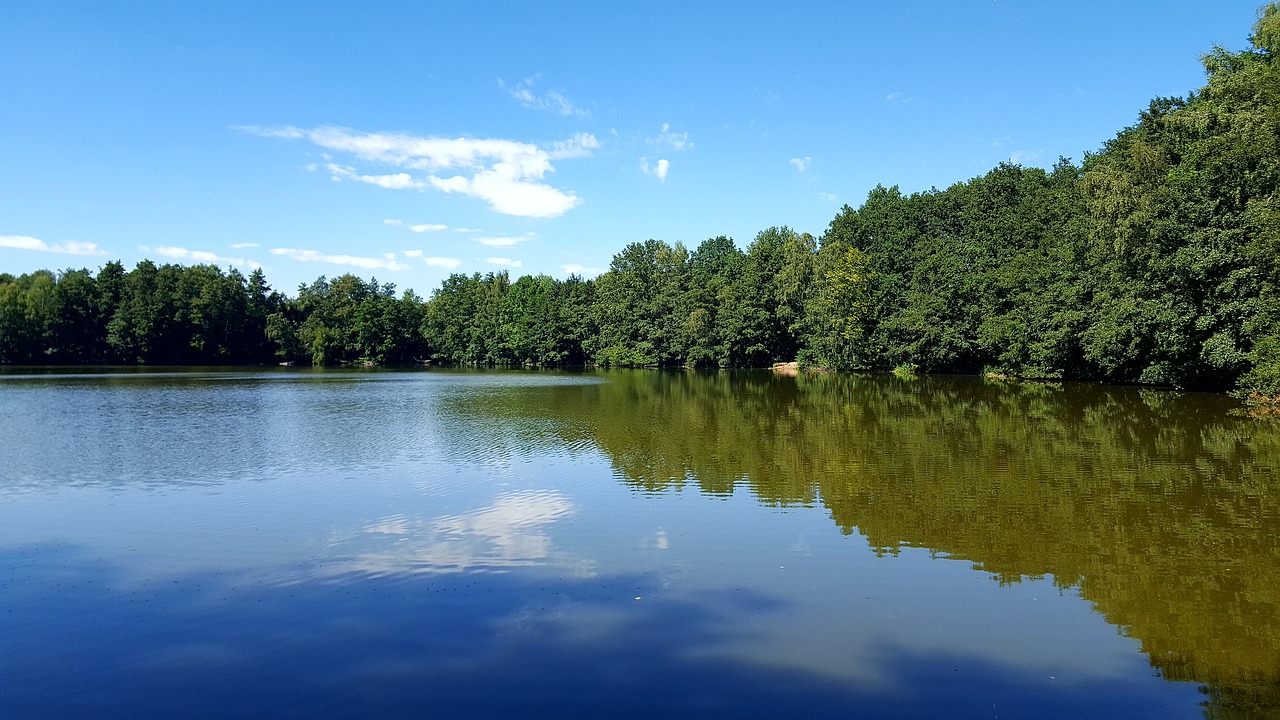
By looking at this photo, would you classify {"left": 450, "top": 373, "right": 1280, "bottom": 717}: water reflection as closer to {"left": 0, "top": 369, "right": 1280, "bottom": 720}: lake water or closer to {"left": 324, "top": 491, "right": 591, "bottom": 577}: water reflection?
{"left": 0, "top": 369, "right": 1280, "bottom": 720}: lake water

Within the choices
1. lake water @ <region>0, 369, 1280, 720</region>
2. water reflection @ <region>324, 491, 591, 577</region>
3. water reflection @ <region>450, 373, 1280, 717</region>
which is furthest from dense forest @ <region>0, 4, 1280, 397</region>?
water reflection @ <region>324, 491, 591, 577</region>

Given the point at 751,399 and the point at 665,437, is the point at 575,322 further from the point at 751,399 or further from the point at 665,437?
the point at 665,437

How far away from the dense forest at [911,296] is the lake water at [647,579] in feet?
50.8

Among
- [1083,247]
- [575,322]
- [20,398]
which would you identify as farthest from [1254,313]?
[575,322]

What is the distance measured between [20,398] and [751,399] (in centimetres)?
4106

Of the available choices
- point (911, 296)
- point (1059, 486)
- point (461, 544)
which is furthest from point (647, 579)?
point (911, 296)

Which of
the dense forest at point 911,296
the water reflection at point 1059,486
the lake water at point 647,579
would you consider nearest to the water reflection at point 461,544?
the lake water at point 647,579

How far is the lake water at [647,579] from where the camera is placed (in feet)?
23.0

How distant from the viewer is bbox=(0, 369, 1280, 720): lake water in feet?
23.0

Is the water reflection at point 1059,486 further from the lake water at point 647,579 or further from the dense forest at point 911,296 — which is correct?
the dense forest at point 911,296

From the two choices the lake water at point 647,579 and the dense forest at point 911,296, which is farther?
the dense forest at point 911,296

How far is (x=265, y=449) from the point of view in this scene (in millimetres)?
22891

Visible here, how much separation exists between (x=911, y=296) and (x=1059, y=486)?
51.5 meters

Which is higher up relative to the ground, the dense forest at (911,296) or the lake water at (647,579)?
the dense forest at (911,296)
